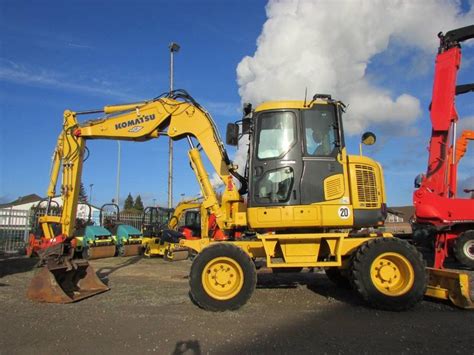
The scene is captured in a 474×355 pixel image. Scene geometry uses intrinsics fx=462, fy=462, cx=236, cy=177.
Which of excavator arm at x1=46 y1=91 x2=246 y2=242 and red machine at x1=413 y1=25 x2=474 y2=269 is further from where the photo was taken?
red machine at x1=413 y1=25 x2=474 y2=269

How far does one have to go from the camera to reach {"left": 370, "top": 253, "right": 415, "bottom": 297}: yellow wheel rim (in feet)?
25.6

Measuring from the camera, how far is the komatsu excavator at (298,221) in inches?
308

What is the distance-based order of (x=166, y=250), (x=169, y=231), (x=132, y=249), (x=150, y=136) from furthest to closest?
(x=132, y=249) < (x=169, y=231) < (x=166, y=250) < (x=150, y=136)

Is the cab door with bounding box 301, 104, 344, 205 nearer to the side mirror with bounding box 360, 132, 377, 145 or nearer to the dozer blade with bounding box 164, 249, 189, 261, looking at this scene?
the side mirror with bounding box 360, 132, 377, 145

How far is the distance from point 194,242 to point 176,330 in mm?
2642

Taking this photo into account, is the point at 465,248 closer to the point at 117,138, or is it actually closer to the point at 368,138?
the point at 368,138

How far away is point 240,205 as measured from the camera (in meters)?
9.16

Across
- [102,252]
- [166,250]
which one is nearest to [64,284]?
[166,250]

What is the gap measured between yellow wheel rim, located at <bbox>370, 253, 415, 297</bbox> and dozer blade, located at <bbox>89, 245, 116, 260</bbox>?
1283 centimetres

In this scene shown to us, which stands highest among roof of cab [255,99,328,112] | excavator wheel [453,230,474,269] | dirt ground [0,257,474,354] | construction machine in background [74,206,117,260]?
roof of cab [255,99,328,112]

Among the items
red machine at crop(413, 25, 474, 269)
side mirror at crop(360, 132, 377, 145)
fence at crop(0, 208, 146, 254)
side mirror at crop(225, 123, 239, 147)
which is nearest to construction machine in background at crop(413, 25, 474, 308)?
red machine at crop(413, 25, 474, 269)

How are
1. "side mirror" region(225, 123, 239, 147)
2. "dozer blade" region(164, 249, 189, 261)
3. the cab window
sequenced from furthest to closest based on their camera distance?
"dozer blade" region(164, 249, 189, 261) < "side mirror" region(225, 123, 239, 147) < the cab window

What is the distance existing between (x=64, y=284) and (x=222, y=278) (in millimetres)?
3574

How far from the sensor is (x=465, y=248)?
13.8m
